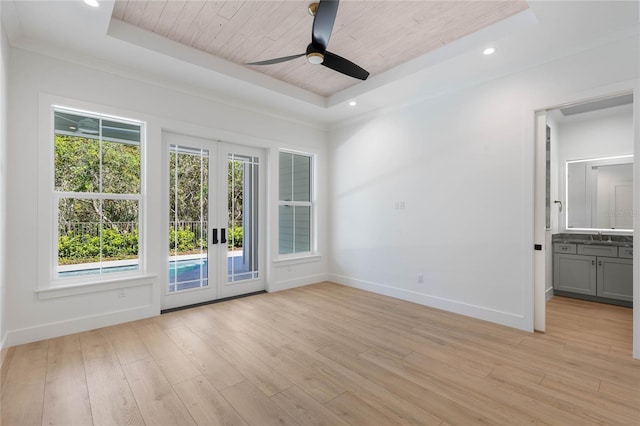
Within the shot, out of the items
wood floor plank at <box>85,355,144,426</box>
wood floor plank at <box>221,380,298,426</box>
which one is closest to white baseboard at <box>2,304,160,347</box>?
wood floor plank at <box>85,355,144,426</box>

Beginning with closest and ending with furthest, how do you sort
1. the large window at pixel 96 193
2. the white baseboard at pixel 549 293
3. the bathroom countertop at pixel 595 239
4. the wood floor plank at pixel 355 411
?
the wood floor plank at pixel 355 411 < the large window at pixel 96 193 < the bathroom countertop at pixel 595 239 < the white baseboard at pixel 549 293

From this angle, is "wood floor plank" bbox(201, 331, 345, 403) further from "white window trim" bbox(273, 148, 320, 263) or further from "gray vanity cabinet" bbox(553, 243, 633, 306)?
"gray vanity cabinet" bbox(553, 243, 633, 306)

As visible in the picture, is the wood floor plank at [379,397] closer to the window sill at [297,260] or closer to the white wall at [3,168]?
the window sill at [297,260]

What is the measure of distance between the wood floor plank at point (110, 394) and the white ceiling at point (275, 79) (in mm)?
3072

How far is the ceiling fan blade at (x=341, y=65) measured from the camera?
2.90 meters

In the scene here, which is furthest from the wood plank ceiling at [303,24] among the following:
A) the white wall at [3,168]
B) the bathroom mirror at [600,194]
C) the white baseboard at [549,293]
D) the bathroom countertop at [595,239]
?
the white baseboard at [549,293]

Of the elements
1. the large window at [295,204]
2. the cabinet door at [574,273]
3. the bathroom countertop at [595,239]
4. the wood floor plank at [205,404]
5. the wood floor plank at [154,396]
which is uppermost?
the large window at [295,204]

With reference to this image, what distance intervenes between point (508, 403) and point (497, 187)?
96.8 inches

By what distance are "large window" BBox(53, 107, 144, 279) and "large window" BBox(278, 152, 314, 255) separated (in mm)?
2253

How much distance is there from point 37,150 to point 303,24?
3.02m

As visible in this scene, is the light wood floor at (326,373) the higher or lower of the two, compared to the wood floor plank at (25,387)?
lower

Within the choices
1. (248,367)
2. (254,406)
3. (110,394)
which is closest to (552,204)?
(248,367)

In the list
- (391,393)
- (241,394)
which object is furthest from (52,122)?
(391,393)

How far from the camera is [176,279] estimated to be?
4.21 metres
